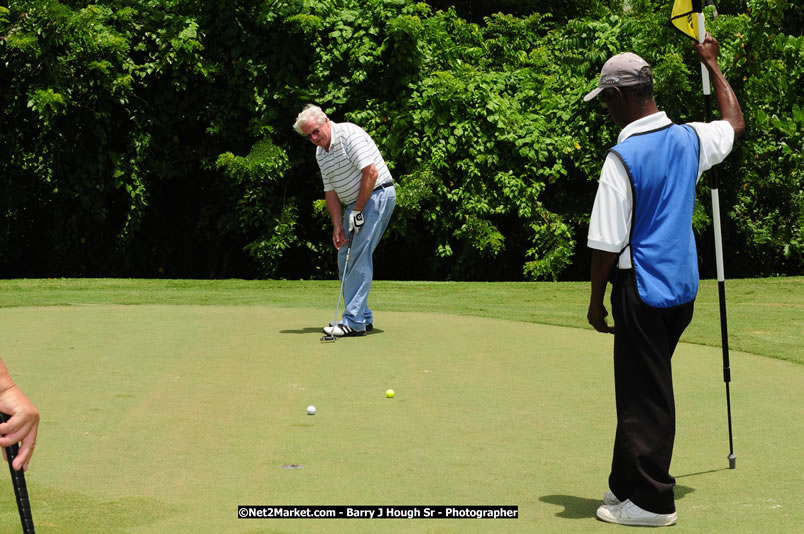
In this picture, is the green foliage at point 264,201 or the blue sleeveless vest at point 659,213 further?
the green foliage at point 264,201

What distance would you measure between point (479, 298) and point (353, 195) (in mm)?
4175

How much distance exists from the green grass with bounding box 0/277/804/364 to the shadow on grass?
14.6 ft

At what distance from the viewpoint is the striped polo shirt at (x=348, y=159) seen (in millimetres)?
8867

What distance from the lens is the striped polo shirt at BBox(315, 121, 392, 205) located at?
29.1ft

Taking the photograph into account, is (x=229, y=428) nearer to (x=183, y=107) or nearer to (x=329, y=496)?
(x=329, y=496)

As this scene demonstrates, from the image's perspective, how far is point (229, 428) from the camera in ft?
18.0

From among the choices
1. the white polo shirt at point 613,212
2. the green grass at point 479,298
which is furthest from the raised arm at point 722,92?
the green grass at point 479,298

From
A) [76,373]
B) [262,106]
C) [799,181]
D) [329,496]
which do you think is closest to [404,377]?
[76,373]

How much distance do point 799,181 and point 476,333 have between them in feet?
32.6

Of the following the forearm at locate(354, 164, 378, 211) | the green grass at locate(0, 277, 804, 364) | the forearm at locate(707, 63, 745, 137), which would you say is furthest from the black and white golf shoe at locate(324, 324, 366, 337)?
the forearm at locate(707, 63, 745, 137)

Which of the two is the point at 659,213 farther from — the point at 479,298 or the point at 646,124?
the point at 479,298

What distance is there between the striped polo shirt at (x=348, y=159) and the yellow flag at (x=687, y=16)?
3.93 meters

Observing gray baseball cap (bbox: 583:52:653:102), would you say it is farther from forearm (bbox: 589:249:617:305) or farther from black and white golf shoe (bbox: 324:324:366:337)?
black and white golf shoe (bbox: 324:324:366:337)

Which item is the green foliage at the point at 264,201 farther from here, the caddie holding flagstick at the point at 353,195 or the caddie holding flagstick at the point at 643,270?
the caddie holding flagstick at the point at 643,270
